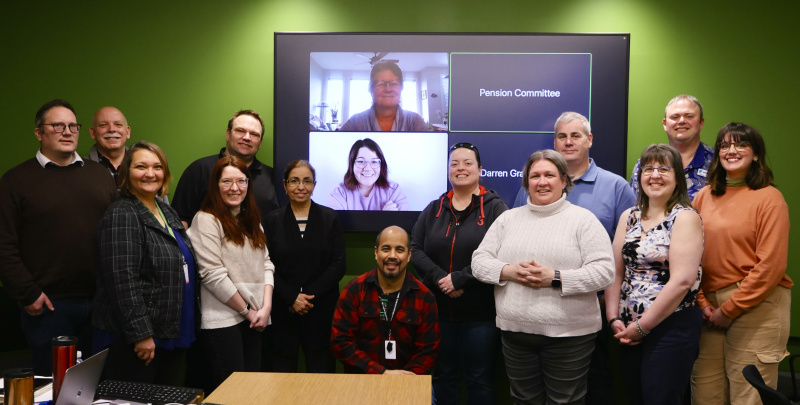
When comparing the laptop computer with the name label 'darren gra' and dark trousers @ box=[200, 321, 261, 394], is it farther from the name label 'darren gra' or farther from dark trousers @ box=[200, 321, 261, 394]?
the name label 'darren gra'

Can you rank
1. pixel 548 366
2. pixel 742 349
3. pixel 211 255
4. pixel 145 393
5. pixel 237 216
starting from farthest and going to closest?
pixel 237 216
pixel 211 255
pixel 742 349
pixel 548 366
pixel 145 393

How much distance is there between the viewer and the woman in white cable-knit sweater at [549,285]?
275 cm

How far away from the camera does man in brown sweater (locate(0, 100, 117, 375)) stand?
2932mm

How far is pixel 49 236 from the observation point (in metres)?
2.98

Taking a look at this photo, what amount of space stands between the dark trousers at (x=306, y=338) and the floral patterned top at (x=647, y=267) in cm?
161

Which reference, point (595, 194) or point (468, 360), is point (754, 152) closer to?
point (595, 194)

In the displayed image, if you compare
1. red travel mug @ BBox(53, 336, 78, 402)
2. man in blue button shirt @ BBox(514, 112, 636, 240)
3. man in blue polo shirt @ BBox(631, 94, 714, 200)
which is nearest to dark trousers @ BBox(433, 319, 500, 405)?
man in blue button shirt @ BBox(514, 112, 636, 240)

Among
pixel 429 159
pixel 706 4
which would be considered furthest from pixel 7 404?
pixel 706 4

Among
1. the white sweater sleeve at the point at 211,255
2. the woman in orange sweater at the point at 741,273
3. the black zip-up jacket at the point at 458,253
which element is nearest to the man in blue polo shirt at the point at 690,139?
the woman in orange sweater at the point at 741,273

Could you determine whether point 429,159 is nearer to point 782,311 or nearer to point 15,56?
point 782,311

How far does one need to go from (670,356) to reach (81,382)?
2382 mm

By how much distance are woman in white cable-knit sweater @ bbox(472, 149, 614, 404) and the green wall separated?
1397mm

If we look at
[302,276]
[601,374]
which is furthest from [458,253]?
[601,374]

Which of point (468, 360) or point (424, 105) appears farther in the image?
point (424, 105)
